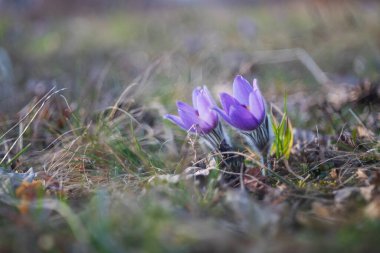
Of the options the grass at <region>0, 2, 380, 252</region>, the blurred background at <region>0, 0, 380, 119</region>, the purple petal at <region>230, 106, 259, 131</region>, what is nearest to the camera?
the grass at <region>0, 2, 380, 252</region>

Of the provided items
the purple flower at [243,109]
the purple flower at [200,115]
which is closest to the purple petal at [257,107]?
the purple flower at [243,109]

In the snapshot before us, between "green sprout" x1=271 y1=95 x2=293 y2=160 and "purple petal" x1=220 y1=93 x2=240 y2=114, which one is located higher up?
"purple petal" x1=220 y1=93 x2=240 y2=114

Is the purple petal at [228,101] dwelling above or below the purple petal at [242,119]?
above

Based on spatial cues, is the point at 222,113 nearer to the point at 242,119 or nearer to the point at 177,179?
the point at 242,119

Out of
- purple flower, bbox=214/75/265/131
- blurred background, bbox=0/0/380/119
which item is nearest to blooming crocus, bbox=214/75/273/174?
purple flower, bbox=214/75/265/131

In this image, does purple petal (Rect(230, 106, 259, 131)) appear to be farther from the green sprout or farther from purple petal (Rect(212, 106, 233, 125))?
the green sprout

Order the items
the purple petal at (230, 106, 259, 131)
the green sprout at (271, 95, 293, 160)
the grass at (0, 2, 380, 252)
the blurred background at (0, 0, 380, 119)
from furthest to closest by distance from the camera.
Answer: the blurred background at (0, 0, 380, 119), the green sprout at (271, 95, 293, 160), the purple petal at (230, 106, 259, 131), the grass at (0, 2, 380, 252)

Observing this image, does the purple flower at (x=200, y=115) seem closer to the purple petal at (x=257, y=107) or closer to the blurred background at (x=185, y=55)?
the purple petal at (x=257, y=107)

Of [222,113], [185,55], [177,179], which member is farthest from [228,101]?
[185,55]
